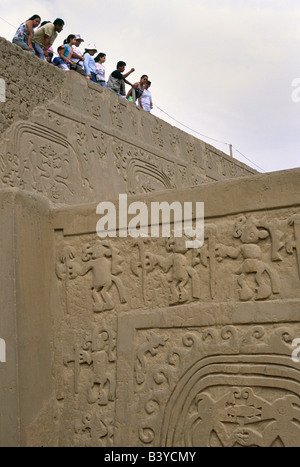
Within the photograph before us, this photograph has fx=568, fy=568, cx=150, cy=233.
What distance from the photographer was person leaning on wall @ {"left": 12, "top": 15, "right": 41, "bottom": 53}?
7303 millimetres

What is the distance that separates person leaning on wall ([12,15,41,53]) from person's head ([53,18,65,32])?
0.78ft

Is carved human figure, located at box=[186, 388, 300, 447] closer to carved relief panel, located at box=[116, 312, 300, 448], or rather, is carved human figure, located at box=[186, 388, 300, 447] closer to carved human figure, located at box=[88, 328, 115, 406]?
carved relief panel, located at box=[116, 312, 300, 448]

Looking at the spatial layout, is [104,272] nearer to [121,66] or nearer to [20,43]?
[20,43]

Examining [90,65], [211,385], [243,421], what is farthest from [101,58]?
[243,421]

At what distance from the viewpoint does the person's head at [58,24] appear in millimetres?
7598

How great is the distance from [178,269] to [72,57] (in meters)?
5.30

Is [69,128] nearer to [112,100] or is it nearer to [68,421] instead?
[112,100]

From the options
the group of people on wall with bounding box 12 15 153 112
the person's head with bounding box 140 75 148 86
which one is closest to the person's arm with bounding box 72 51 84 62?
the group of people on wall with bounding box 12 15 153 112

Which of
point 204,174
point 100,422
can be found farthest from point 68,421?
point 204,174

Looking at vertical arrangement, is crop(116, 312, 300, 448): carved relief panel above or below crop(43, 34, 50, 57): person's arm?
below

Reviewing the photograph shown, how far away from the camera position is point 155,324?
3.93 metres

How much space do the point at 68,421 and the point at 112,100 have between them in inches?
224

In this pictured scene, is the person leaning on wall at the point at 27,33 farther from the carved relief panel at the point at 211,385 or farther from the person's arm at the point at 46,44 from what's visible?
the carved relief panel at the point at 211,385

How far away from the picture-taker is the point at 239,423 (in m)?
3.53
